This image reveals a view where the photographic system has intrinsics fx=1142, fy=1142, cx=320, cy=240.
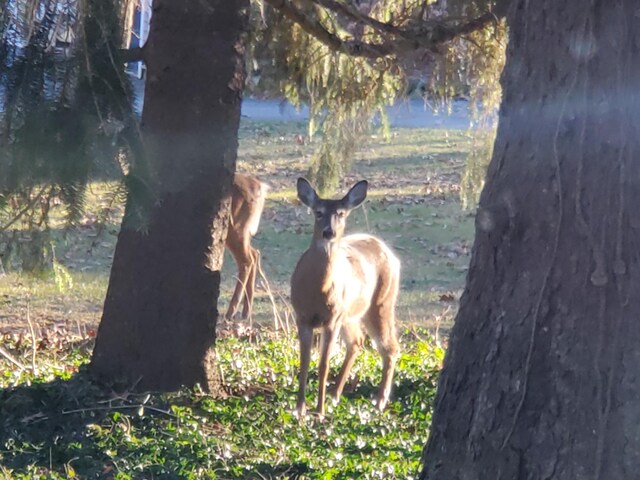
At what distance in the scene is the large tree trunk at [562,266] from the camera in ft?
14.3

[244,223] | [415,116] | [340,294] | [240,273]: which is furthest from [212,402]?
[415,116]

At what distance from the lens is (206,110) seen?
7.32m

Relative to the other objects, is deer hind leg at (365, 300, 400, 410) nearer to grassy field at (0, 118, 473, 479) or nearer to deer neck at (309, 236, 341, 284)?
grassy field at (0, 118, 473, 479)

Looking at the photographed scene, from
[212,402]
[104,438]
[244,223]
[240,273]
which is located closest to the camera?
[104,438]

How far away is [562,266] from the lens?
14.5 ft

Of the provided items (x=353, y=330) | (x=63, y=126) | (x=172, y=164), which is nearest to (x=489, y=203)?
(x=63, y=126)

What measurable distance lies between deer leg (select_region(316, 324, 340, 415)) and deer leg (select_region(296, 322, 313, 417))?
101mm

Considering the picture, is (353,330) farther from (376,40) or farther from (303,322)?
(376,40)

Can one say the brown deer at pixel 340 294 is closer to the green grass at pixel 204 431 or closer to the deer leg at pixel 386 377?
the deer leg at pixel 386 377

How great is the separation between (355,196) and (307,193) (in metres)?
0.39

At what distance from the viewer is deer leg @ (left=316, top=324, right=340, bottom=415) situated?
7.98 meters

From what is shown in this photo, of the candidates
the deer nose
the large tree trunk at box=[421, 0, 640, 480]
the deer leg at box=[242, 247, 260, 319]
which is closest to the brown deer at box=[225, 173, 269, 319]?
the deer leg at box=[242, 247, 260, 319]

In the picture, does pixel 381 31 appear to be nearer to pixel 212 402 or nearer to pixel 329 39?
pixel 329 39

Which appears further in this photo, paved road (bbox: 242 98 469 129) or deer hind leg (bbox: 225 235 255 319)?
paved road (bbox: 242 98 469 129)
